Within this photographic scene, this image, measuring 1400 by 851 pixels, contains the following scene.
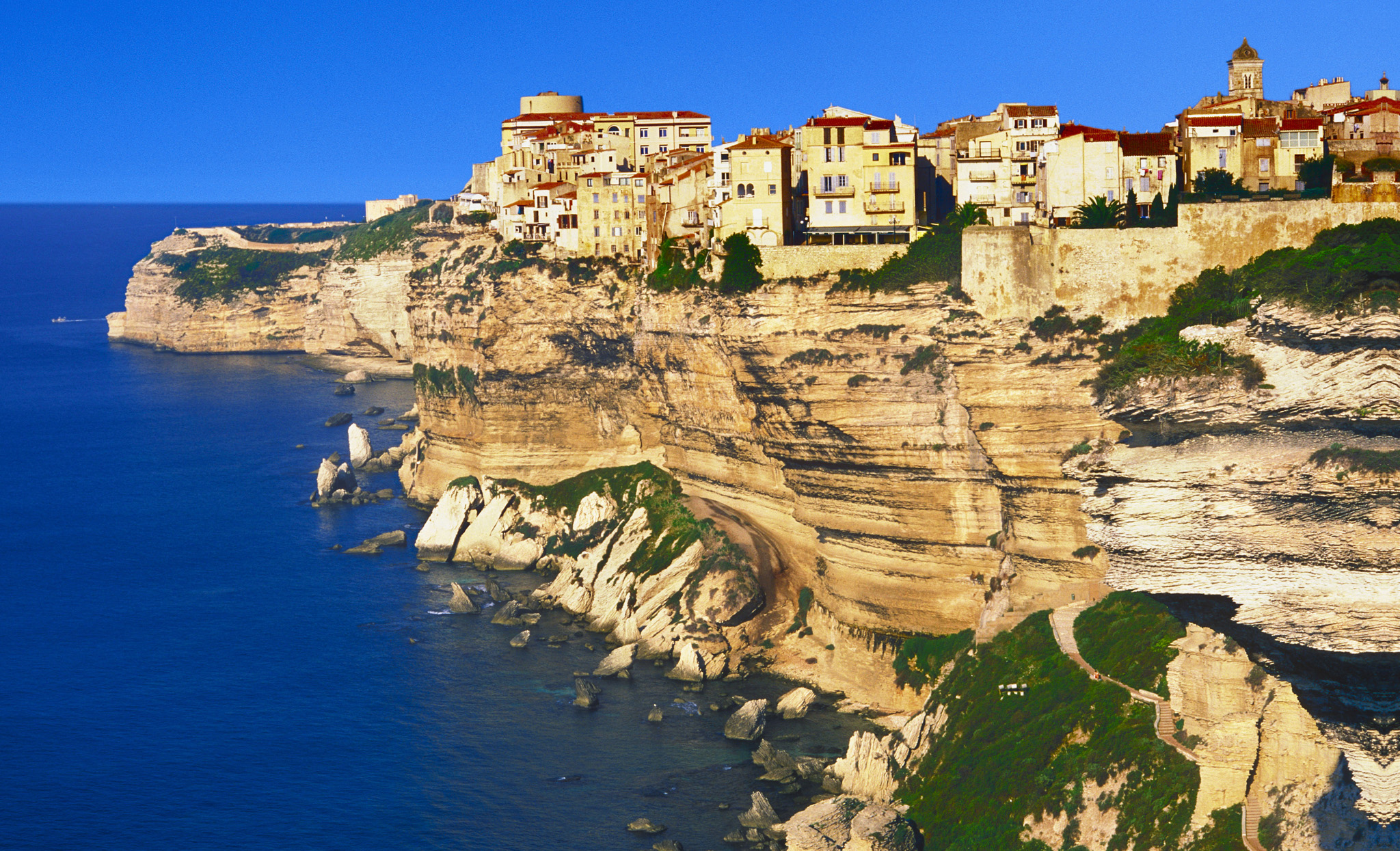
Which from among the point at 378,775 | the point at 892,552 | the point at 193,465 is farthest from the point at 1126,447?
the point at 193,465

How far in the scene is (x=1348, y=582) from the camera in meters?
39.3

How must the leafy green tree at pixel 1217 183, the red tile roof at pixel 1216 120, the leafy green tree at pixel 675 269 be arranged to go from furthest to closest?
the leafy green tree at pixel 675 269, the red tile roof at pixel 1216 120, the leafy green tree at pixel 1217 183

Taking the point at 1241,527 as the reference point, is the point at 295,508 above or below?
below

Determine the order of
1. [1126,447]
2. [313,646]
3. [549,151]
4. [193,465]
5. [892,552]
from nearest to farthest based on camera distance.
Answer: [1126,447] → [892,552] → [313,646] → [549,151] → [193,465]

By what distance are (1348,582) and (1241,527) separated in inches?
116

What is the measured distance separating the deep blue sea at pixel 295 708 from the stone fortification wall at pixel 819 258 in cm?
1930

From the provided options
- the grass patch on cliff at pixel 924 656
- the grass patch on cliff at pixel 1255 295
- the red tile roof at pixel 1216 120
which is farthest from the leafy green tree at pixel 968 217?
the grass patch on cliff at pixel 924 656

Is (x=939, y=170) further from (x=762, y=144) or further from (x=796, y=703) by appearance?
(x=796, y=703)

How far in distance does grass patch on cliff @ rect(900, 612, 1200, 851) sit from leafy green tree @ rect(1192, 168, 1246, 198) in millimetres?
20956

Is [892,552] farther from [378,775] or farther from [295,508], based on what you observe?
[295,508]

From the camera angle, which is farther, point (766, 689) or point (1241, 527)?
point (766, 689)

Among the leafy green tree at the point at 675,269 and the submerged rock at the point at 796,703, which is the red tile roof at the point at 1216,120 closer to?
the leafy green tree at the point at 675,269

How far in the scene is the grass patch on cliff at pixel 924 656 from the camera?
66.1 metres

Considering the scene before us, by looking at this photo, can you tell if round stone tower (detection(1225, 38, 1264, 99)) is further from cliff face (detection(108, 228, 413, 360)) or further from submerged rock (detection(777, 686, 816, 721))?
cliff face (detection(108, 228, 413, 360))
